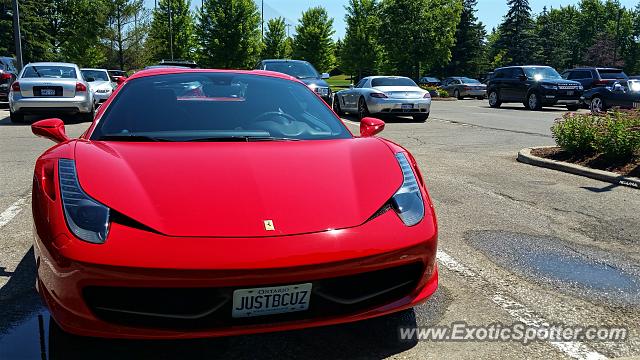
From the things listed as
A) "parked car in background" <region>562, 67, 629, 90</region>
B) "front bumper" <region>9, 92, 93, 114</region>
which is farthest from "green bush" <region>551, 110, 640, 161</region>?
"parked car in background" <region>562, 67, 629, 90</region>

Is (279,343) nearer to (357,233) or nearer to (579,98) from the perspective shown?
(357,233)

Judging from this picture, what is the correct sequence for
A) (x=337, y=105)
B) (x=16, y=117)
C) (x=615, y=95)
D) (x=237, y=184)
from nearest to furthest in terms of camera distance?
(x=237, y=184)
(x=16, y=117)
(x=337, y=105)
(x=615, y=95)

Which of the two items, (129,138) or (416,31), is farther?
(416,31)

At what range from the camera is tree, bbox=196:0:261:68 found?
47.1 metres

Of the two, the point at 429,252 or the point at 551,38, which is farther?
the point at 551,38

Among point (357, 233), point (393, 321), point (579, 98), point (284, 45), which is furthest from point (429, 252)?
point (284, 45)

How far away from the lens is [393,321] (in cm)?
288

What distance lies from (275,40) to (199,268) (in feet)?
177

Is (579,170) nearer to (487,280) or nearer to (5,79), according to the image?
(487,280)

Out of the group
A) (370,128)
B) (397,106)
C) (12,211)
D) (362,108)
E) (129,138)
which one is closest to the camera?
(129,138)

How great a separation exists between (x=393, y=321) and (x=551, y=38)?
3044 inches

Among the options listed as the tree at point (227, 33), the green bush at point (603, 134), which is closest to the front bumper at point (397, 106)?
the green bush at point (603, 134)

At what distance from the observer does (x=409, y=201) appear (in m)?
2.64

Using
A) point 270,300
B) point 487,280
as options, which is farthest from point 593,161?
point 270,300
